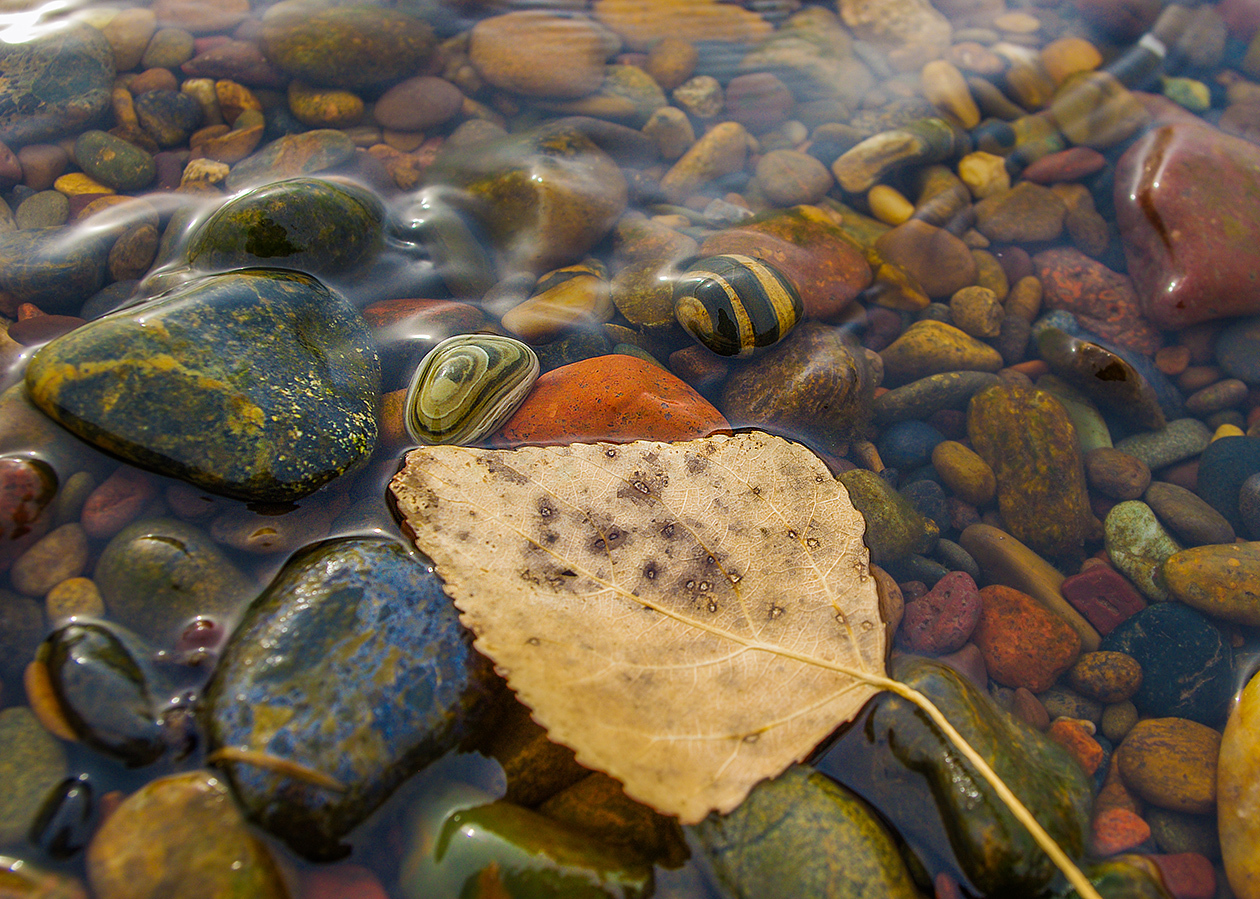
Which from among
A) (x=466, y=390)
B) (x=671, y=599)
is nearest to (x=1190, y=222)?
(x=671, y=599)

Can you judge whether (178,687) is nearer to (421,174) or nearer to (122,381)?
(122,381)

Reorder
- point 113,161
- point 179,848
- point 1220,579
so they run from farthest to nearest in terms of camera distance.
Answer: point 113,161, point 1220,579, point 179,848

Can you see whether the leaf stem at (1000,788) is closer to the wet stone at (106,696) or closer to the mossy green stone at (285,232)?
the wet stone at (106,696)

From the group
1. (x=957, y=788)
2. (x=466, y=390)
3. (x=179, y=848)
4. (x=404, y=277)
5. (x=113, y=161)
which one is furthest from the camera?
(x=113, y=161)

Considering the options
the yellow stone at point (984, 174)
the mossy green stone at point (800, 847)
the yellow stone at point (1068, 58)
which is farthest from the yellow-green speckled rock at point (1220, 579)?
the yellow stone at point (1068, 58)

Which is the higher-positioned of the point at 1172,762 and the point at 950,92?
the point at 950,92

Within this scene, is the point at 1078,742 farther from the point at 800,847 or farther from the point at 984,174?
the point at 984,174

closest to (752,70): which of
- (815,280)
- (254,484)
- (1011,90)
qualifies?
(1011,90)
